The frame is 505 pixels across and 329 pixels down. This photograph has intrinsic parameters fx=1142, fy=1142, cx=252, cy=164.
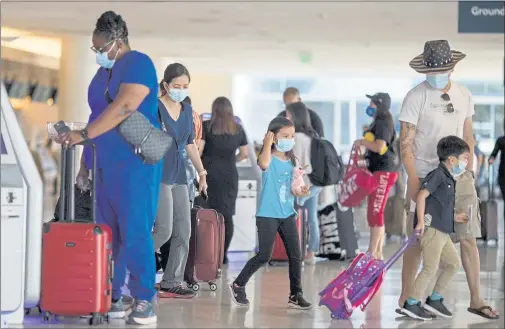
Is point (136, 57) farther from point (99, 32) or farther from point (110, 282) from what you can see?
point (110, 282)

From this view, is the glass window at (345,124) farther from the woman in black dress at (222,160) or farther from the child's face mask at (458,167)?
the child's face mask at (458,167)

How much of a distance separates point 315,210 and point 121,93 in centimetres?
494

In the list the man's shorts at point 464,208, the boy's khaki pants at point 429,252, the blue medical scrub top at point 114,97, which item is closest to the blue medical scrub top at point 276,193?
the man's shorts at point 464,208

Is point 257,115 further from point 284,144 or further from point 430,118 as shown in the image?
point 430,118

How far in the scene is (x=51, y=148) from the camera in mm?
32000

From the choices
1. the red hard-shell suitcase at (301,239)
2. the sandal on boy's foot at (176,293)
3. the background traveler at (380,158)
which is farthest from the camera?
the red hard-shell suitcase at (301,239)

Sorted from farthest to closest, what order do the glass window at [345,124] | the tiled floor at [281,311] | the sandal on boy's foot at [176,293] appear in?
the glass window at [345,124]
the sandal on boy's foot at [176,293]
the tiled floor at [281,311]

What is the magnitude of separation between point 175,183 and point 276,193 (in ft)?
2.18

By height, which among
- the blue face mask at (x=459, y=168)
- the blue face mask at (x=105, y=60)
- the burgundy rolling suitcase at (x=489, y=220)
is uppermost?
the blue face mask at (x=105, y=60)

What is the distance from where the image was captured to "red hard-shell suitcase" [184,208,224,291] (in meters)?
8.26

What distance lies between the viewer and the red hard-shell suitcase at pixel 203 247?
27.1 ft

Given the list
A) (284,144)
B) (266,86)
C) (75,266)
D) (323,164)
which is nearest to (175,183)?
(284,144)

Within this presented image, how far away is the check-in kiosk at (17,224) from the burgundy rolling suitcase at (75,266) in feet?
0.21

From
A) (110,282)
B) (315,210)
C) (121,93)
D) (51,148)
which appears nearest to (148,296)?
(110,282)
